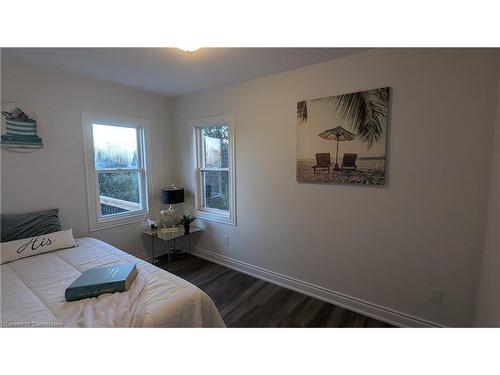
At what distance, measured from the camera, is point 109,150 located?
112 inches

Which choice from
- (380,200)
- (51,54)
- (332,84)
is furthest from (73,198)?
(380,200)

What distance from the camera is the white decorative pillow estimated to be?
1.84 meters

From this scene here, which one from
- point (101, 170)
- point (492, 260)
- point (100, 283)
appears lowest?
point (100, 283)

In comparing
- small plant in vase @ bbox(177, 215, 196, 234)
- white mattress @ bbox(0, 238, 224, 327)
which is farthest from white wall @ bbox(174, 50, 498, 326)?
white mattress @ bbox(0, 238, 224, 327)

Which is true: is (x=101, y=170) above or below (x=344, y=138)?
below

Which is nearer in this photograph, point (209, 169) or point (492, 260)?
point (492, 260)

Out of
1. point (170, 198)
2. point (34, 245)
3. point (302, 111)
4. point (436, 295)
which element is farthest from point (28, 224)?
point (436, 295)

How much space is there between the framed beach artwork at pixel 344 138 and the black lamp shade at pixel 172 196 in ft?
5.83

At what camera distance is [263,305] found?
7.22 ft

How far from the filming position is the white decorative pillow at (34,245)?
6.05 feet

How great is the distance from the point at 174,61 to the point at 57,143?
152 cm

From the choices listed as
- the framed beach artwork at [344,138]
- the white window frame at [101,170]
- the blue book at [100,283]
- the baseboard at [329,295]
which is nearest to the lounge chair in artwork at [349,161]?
the framed beach artwork at [344,138]

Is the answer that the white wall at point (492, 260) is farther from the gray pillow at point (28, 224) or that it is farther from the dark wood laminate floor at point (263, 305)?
the gray pillow at point (28, 224)

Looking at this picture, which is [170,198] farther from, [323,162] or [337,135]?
[337,135]
